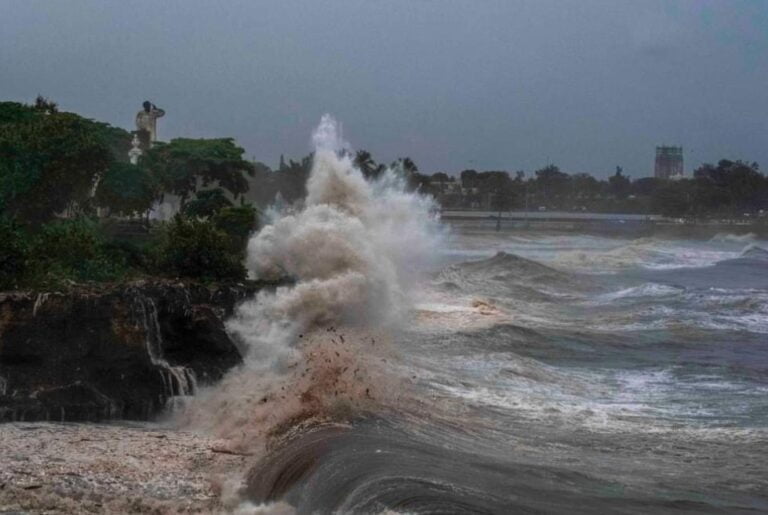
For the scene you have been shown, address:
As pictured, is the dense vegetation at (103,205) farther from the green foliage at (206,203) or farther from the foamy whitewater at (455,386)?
the foamy whitewater at (455,386)

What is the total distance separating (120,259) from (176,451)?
34.0 feet

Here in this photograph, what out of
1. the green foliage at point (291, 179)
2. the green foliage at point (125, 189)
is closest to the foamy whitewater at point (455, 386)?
the green foliage at point (125, 189)

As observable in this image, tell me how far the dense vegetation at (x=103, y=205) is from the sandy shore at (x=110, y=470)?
3661mm

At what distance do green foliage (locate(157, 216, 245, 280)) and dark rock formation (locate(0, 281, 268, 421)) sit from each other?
4.48 metres

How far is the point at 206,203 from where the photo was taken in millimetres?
30781

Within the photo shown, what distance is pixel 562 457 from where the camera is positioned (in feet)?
35.5

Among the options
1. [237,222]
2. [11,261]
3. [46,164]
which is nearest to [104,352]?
[11,261]

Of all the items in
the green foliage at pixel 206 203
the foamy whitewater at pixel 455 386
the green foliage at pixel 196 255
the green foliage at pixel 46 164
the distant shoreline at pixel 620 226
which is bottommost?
the distant shoreline at pixel 620 226

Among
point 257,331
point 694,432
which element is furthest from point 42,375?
point 694,432

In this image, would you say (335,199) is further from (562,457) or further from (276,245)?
(562,457)

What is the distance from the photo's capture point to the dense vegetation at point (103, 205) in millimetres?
17984

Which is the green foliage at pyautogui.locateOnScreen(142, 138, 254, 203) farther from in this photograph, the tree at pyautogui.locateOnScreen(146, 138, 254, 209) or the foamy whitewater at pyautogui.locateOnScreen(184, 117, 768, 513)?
the foamy whitewater at pyautogui.locateOnScreen(184, 117, 768, 513)

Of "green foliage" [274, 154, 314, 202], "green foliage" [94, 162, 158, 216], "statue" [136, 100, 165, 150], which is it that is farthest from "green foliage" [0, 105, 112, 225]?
"green foliage" [274, 154, 314, 202]

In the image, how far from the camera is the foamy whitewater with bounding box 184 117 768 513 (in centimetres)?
936
